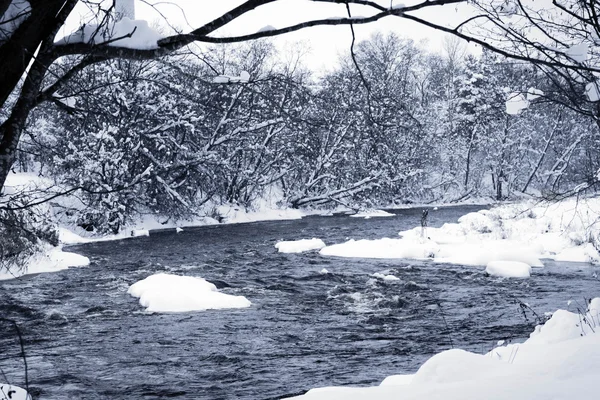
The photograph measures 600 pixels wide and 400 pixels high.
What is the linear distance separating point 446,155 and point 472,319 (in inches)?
1479

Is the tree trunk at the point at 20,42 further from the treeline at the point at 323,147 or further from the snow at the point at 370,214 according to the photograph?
the snow at the point at 370,214

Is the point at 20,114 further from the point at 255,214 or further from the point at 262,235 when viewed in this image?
the point at 255,214

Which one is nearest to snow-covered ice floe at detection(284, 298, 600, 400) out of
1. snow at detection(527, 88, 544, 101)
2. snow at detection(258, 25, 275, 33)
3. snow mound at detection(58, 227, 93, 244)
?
snow at detection(258, 25, 275, 33)

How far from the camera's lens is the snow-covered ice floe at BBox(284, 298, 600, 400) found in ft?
9.99

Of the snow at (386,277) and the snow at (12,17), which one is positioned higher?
the snow at (12,17)

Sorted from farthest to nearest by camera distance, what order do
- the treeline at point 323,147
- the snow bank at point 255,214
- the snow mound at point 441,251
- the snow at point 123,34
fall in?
the snow bank at point 255,214 < the treeline at point 323,147 < the snow mound at point 441,251 < the snow at point 123,34

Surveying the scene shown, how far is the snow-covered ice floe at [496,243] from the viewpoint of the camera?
47.0 feet

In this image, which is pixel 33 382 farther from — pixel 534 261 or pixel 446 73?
pixel 446 73

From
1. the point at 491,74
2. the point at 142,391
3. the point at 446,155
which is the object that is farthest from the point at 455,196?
the point at 142,391

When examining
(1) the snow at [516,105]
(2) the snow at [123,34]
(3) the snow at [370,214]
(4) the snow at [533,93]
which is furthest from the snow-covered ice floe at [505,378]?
(3) the snow at [370,214]

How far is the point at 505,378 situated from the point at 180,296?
734 cm

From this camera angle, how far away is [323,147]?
115 ft

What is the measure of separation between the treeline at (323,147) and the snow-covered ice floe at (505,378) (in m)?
2.27

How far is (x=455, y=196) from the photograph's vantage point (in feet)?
138
